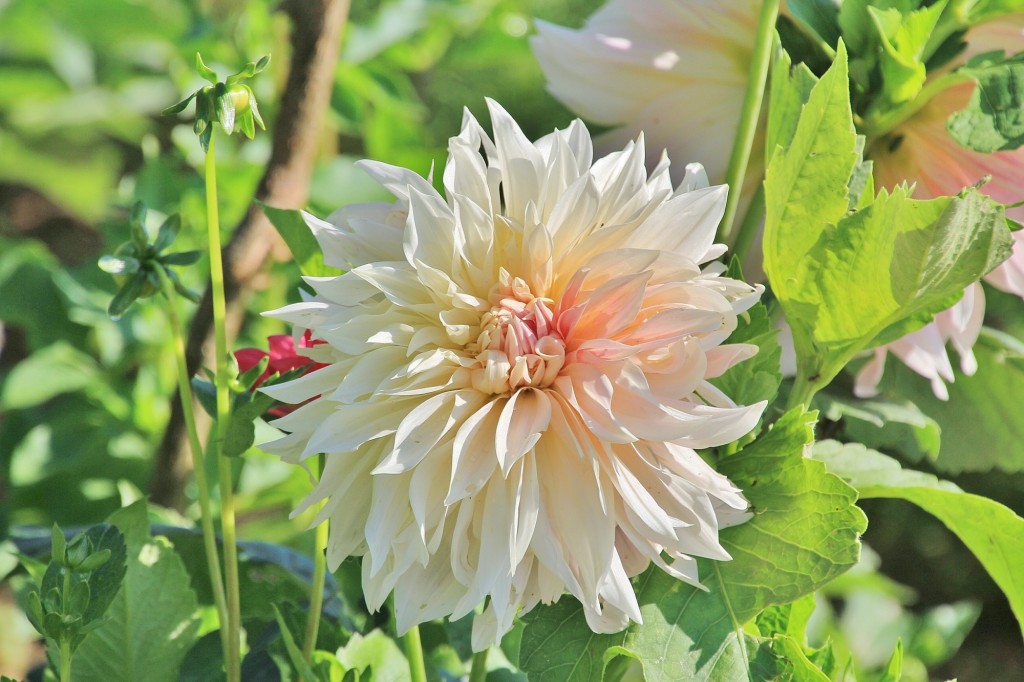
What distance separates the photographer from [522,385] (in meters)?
0.29

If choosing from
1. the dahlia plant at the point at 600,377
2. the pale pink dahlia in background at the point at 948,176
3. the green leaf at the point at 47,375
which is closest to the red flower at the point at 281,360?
the dahlia plant at the point at 600,377

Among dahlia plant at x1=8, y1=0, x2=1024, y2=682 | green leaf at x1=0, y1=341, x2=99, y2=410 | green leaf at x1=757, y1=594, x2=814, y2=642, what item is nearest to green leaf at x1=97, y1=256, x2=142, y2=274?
dahlia plant at x1=8, y1=0, x2=1024, y2=682

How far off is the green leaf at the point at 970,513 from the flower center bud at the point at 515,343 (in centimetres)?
13

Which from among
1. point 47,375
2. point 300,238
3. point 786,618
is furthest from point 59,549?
point 47,375

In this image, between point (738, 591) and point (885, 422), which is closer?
point (738, 591)

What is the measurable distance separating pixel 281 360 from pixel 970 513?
24 cm

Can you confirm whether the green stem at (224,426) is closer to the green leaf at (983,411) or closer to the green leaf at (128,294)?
the green leaf at (128,294)

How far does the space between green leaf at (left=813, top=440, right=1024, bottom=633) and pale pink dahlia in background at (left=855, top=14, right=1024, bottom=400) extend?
0.16 ft

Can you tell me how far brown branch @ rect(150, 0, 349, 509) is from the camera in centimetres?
54

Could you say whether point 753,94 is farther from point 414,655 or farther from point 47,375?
point 47,375

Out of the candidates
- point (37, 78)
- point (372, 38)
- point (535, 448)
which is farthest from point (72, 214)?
point (535, 448)

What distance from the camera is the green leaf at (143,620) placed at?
14.5 inches

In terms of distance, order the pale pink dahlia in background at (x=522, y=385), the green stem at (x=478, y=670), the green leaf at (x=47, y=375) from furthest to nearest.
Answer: the green leaf at (x=47, y=375)
the green stem at (x=478, y=670)
the pale pink dahlia in background at (x=522, y=385)

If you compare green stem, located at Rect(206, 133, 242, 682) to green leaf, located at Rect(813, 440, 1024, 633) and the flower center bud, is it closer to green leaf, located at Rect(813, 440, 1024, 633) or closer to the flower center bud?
the flower center bud
